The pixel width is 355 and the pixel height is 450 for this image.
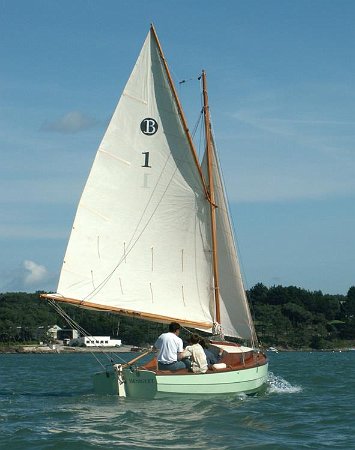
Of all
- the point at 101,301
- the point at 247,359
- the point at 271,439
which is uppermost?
the point at 101,301

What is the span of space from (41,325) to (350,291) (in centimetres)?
6466

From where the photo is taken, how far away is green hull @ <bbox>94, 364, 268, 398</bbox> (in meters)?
29.0

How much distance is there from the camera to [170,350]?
29344 mm

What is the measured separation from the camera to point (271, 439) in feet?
75.7

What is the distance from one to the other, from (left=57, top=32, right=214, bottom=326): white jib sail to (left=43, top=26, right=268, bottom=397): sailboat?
0.11ft

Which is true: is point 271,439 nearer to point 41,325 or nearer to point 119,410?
point 119,410

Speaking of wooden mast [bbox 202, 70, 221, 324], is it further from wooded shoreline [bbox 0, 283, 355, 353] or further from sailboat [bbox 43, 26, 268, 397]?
wooded shoreline [bbox 0, 283, 355, 353]

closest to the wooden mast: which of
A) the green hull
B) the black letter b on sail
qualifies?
the black letter b on sail

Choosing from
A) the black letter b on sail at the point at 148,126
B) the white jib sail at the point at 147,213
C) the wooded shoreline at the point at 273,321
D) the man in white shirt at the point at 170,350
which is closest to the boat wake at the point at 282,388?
the white jib sail at the point at 147,213

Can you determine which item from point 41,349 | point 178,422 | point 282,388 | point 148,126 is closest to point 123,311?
point 148,126

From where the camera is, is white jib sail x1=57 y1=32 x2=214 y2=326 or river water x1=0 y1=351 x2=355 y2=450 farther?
white jib sail x1=57 y1=32 x2=214 y2=326

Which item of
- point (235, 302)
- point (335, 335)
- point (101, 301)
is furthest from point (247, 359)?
point (335, 335)

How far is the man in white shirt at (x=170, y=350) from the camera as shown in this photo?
29.2 metres

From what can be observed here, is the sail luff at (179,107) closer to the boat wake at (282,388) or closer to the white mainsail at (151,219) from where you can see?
the white mainsail at (151,219)
